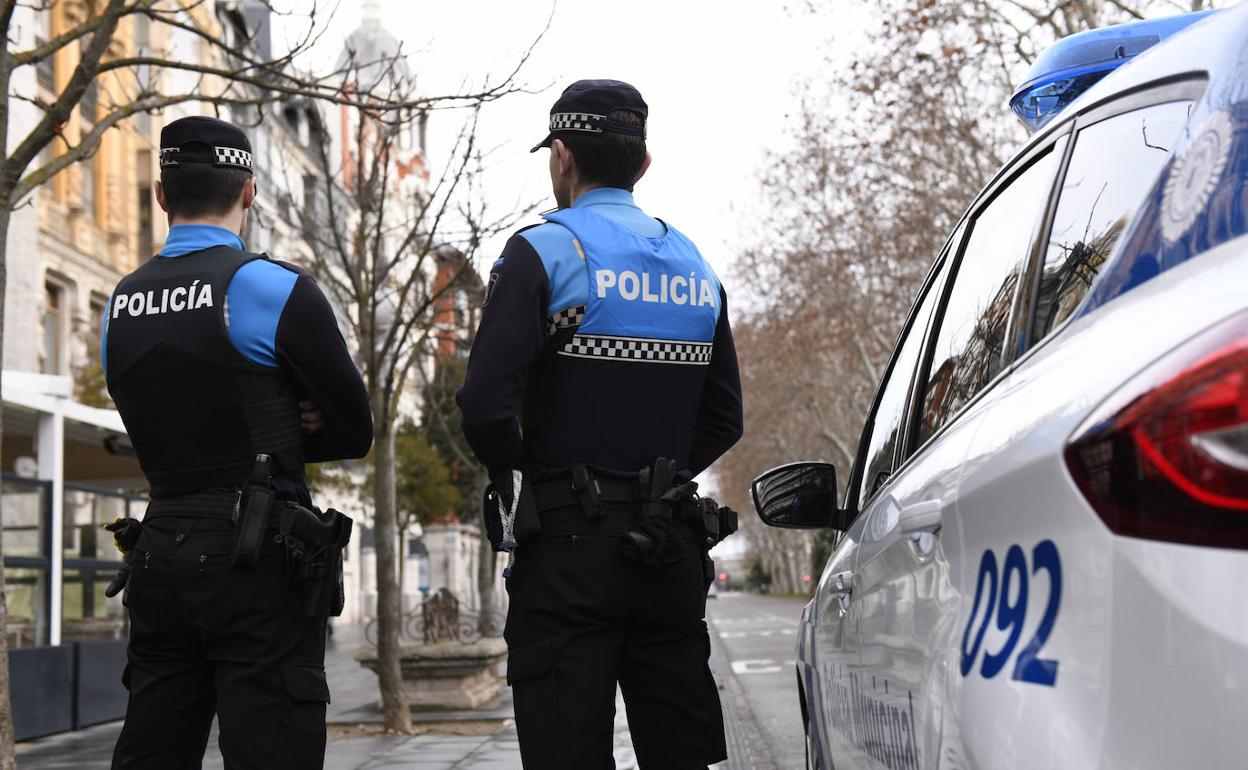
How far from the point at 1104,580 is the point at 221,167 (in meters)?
2.76

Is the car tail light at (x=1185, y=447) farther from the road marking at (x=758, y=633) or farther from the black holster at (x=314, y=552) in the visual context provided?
the road marking at (x=758, y=633)

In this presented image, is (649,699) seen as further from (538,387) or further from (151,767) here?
(151,767)

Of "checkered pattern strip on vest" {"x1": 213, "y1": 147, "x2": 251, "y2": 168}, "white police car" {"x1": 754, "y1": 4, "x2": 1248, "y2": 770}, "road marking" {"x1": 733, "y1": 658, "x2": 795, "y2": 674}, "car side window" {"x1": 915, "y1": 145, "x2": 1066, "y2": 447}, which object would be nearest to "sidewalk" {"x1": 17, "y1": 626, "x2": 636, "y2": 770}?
"road marking" {"x1": 733, "y1": 658, "x2": 795, "y2": 674}

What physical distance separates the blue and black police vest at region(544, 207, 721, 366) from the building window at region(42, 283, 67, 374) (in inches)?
1026

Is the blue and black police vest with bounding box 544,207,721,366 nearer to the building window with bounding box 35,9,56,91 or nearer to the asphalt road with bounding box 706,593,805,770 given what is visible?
the asphalt road with bounding box 706,593,805,770

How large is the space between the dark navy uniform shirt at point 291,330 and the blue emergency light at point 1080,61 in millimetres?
1685

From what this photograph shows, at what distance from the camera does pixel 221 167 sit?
3.85 meters

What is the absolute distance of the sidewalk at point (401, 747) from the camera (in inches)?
397

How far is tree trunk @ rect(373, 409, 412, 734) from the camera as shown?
12.9 metres

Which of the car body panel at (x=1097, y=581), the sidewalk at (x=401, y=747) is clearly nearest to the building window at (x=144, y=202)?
the sidewalk at (x=401, y=747)

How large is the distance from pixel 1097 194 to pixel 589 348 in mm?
1463

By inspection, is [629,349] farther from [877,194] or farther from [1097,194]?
[877,194]

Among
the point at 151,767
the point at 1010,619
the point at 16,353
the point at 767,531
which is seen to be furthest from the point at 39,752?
the point at 767,531

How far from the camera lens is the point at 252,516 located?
139 inches
